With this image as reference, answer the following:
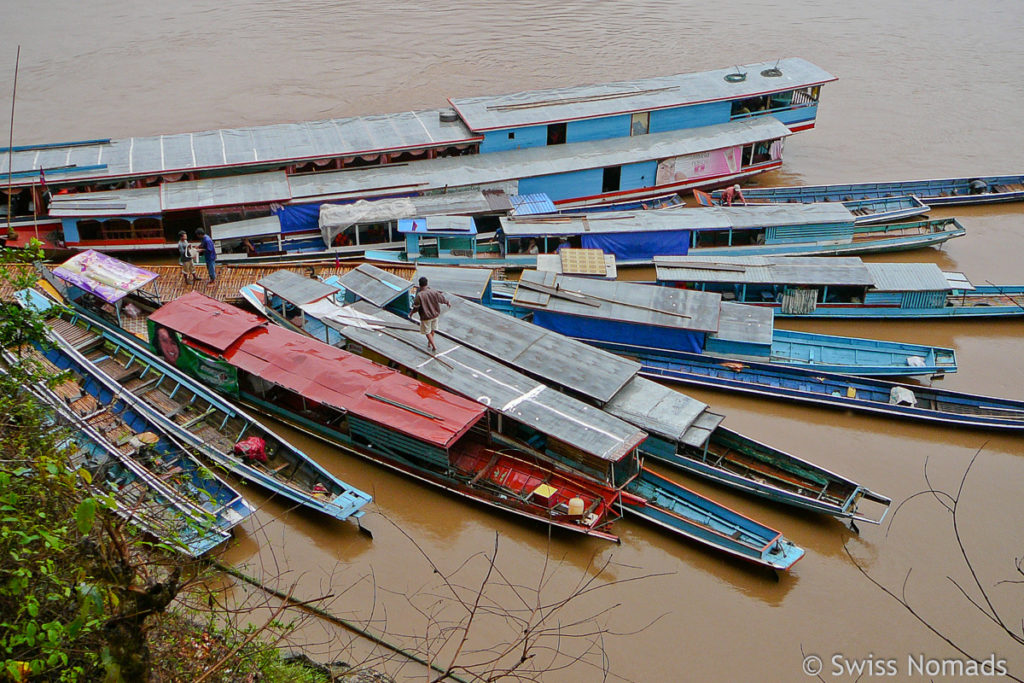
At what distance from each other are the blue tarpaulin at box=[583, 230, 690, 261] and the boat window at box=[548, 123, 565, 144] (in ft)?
15.0

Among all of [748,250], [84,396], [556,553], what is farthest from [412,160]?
[556,553]

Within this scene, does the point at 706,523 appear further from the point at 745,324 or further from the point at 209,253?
the point at 209,253

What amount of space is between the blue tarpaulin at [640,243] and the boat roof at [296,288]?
6431 millimetres

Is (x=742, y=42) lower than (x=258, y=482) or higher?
higher

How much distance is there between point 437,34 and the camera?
3384cm

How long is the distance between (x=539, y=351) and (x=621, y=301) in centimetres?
243

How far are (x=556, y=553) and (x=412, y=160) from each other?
1248cm

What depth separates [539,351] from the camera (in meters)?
14.6

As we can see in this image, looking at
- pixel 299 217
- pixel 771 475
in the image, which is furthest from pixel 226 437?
pixel 771 475

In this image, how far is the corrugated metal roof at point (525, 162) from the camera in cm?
2008

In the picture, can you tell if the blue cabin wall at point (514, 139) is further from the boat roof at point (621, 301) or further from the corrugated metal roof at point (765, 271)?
the boat roof at point (621, 301)

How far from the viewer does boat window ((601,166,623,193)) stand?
71.8ft

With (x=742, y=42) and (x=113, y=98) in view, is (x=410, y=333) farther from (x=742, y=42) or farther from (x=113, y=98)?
(x=742, y=42)

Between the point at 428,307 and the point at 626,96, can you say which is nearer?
→ the point at 428,307
